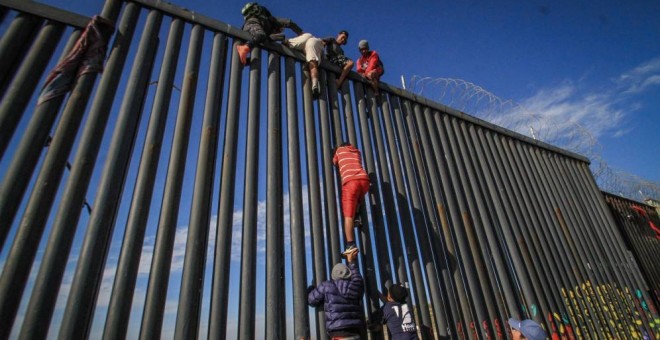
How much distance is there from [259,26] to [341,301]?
3.50 meters

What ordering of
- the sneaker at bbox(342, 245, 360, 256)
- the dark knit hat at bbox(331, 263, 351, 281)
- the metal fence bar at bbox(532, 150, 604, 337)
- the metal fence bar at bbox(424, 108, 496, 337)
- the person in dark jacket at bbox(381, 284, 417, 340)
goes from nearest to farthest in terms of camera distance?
the dark knit hat at bbox(331, 263, 351, 281)
the person in dark jacket at bbox(381, 284, 417, 340)
the sneaker at bbox(342, 245, 360, 256)
the metal fence bar at bbox(424, 108, 496, 337)
the metal fence bar at bbox(532, 150, 604, 337)

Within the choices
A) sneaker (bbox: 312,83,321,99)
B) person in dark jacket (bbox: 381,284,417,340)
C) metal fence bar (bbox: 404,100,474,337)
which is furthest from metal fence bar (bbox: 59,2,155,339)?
metal fence bar (bbox: 404,100,474,337)

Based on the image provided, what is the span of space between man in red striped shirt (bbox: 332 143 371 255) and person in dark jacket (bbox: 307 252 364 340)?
42 cm

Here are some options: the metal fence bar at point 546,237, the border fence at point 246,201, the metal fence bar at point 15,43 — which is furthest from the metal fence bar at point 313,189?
the metal fence bar at point 546,237

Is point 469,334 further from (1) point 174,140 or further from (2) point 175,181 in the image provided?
(1) point 174,140

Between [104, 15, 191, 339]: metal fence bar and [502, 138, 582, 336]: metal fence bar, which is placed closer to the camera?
[104, 15, 191, 339]: metal fence bar

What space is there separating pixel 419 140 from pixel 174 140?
358 centimetres

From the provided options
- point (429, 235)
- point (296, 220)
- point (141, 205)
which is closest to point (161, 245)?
point (141, 205)

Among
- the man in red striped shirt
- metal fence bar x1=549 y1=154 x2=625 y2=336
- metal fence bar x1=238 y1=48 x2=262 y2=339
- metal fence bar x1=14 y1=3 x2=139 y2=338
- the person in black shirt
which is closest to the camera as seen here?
metal fence bar x1=14 y1=3 x2=139 y2=338

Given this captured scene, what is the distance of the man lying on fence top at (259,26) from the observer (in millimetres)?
3910

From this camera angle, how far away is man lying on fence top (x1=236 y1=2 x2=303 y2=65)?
391cm

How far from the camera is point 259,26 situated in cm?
417

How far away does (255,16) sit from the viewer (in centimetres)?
443

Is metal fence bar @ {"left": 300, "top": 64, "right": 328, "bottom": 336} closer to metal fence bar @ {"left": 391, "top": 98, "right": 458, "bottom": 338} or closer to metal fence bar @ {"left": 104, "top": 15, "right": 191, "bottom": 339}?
metal fence bar @ {"left": 104, "top": 15, "right": 191, "bottom": 339}
